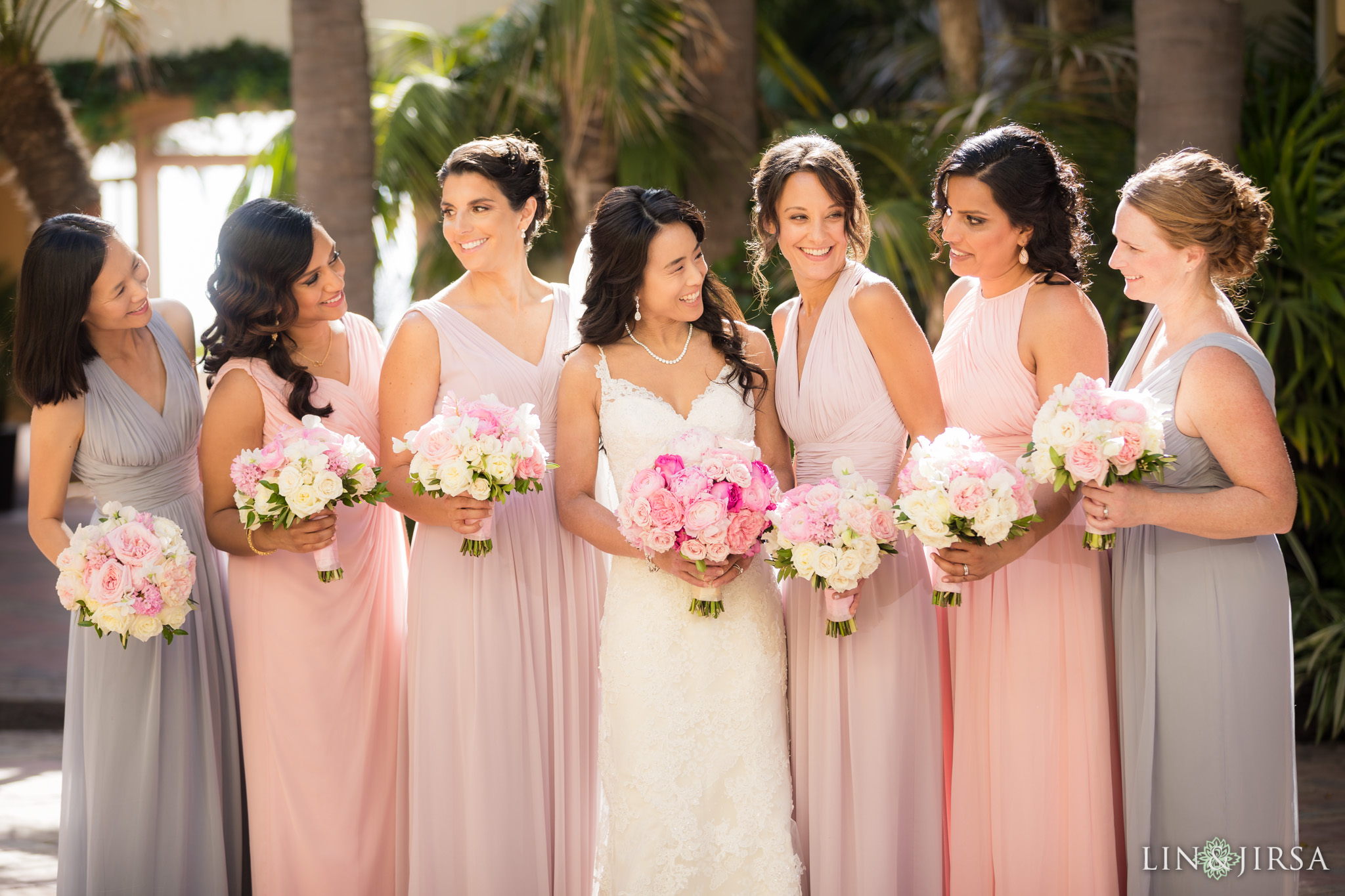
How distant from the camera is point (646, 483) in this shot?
11.4 feet

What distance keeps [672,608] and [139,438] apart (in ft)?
6.58

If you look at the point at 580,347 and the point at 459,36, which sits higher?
the point at 459,36

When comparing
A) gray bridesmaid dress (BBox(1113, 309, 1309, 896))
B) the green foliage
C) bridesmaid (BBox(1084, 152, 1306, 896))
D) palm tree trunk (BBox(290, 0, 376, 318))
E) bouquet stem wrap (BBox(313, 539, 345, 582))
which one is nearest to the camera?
bridesmaid (BBox(1084, 152, 1306, 896))

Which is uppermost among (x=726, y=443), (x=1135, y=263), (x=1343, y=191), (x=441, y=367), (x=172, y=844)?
(x=1343, y=191)

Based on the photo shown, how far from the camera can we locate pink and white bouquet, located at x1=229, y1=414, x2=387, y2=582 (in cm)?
366

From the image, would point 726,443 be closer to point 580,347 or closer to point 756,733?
point 580,347

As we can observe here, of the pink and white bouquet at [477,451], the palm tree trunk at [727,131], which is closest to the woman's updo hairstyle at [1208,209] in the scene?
the pink and white bouquet at [477,451]

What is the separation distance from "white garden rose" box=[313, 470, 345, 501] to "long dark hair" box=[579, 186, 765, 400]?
97 cm

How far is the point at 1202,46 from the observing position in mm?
6203

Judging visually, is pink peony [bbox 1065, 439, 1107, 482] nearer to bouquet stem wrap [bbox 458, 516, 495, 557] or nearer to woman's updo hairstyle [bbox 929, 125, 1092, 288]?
woman's updo hairstyle [bbox 929, 125, 1092, 288]

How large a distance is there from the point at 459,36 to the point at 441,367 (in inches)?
279

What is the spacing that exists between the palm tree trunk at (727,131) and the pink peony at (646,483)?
18.5 ft

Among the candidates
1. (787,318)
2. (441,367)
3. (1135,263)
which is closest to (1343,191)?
(1135,263)

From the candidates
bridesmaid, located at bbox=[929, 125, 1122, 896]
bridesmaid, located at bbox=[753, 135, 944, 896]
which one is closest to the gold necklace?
bridesmaid, located at bbox=[753, 135, 944, 896]
